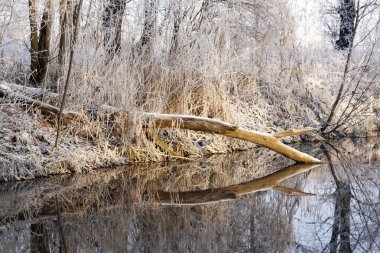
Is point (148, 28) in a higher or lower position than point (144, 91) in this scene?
higher

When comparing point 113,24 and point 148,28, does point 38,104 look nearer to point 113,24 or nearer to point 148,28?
point 113,24

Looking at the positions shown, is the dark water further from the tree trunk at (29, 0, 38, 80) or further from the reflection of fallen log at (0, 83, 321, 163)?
the tree trunk at (29, 0, 38, 80)

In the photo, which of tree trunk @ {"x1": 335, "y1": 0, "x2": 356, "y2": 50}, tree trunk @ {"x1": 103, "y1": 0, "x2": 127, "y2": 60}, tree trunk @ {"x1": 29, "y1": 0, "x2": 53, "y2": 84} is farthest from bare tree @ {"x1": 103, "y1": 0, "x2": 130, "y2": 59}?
tree trunk @ {"x1": 335, "y1": 0, "x2": 356, "y2": 50}

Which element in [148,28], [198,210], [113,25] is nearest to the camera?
[198,210]

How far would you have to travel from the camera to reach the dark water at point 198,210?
281cm

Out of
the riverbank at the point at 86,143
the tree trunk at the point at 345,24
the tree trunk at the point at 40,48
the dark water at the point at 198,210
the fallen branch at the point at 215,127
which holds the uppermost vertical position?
the tree trunk at the point at 345,24

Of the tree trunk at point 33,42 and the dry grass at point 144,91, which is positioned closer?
the dry grass at point 144,91

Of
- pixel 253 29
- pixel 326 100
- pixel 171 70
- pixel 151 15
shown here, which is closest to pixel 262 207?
pixel 171 70

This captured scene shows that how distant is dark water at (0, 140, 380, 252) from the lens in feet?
9.23

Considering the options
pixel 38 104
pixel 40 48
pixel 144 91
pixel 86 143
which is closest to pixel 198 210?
pixel 86 143

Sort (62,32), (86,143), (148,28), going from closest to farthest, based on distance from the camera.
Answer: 1. (86,143)
2. (62,32)
3. (148,28)

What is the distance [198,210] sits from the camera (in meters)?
3.63

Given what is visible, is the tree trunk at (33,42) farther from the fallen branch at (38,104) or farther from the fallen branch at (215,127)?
the fallen branch at (215,127)

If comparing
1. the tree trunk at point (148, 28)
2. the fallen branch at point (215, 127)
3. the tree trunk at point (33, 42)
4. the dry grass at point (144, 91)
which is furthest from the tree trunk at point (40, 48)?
the fallen branch at point (215, 127)
